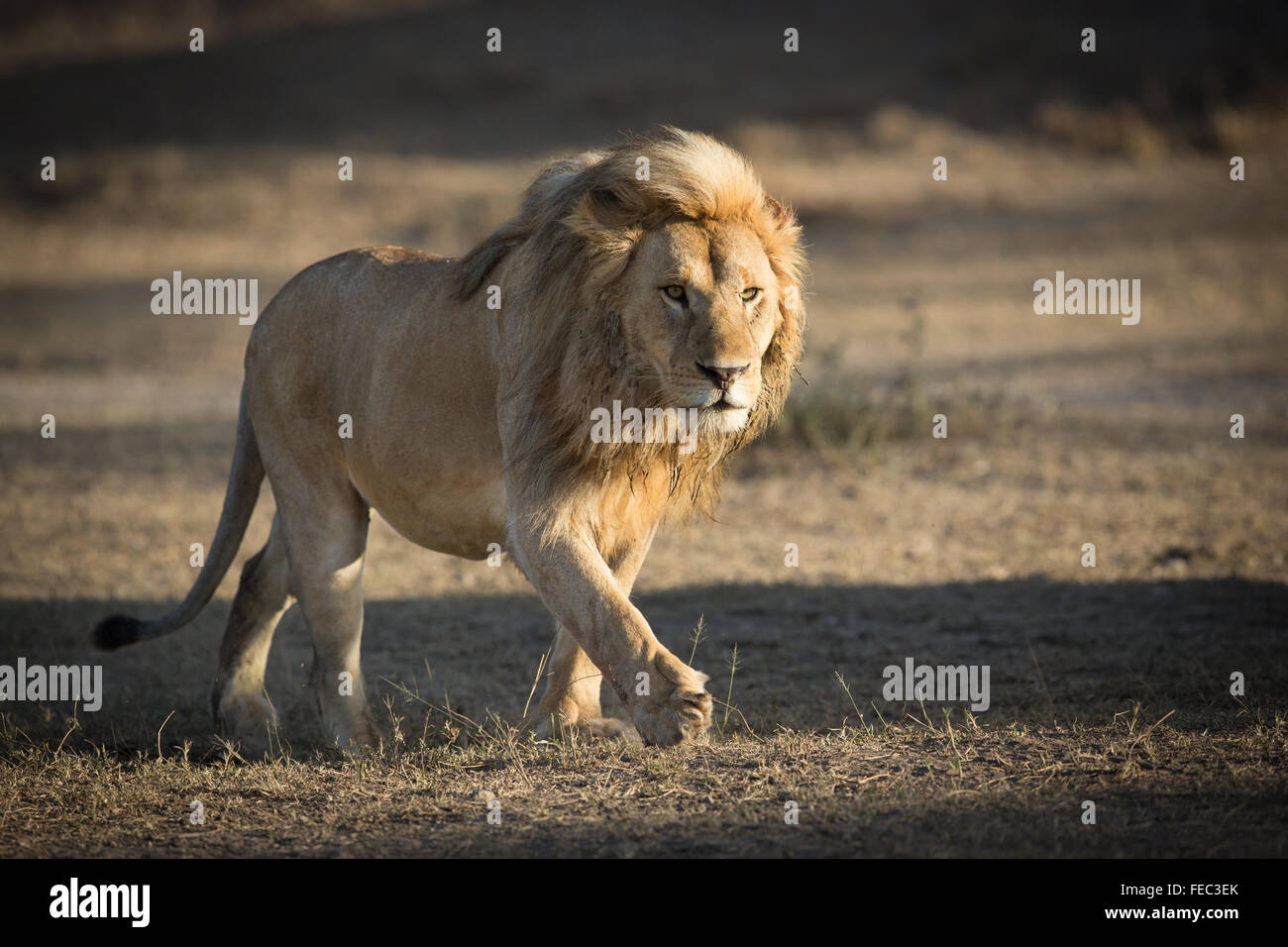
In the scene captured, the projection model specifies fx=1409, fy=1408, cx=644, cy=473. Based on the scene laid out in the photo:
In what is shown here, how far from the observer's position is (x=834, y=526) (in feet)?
31.7

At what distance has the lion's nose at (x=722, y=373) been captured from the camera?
4.32m

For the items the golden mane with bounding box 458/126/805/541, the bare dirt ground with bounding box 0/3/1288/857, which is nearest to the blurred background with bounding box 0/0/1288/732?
the bare dirt ground with bounding box 0/3/1288/857

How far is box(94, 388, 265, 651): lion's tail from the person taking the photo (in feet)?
19.0

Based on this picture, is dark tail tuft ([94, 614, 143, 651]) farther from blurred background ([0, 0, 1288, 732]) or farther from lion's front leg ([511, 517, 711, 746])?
lion's front leg ([511, 517, 711, 746])

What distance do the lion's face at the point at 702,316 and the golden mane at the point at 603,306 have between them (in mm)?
61

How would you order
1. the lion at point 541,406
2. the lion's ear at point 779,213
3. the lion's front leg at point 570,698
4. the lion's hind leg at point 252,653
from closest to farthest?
1. the lion at point 541,406
2. the lion's ear at point 779,213
3. the lion's front leg at point 570,698
4. the lion's hind leg at point 252,653

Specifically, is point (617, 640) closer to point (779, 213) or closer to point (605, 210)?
point (605, 210)

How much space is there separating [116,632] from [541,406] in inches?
90.9

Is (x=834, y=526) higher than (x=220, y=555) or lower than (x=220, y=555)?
lower

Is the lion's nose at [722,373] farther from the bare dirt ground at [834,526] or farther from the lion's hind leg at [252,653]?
the lion's hind leg at [252,653]

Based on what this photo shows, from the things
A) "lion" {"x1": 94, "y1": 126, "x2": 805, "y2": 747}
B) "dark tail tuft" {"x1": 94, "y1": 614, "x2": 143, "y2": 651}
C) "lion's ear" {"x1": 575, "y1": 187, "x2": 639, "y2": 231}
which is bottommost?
"dark tail tuft" {"x1": 94, "y1": 614, "x2": 143, "y2": 651}

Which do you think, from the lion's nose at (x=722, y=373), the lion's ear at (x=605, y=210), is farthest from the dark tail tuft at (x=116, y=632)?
the lion's nose at (x=722, y=373)

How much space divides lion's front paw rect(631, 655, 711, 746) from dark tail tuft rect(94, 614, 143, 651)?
2538 mm

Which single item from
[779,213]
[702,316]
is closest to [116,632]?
[702,316]
